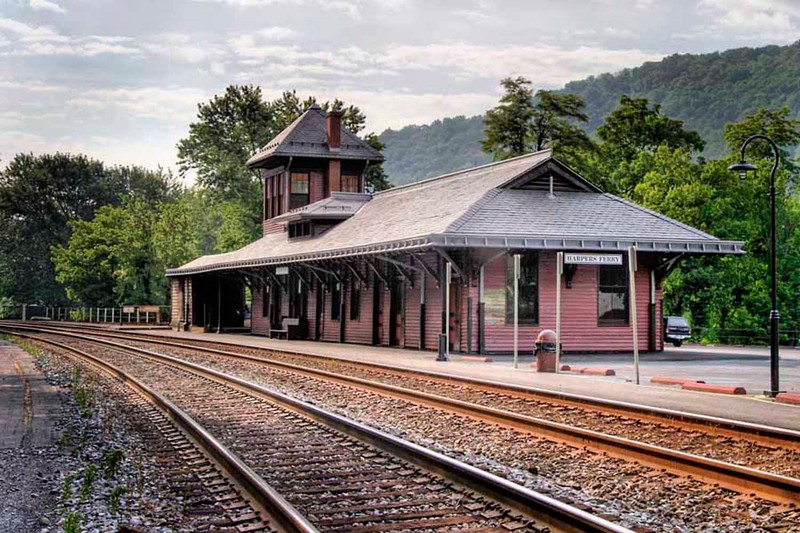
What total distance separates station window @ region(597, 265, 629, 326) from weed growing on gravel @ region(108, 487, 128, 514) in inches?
826

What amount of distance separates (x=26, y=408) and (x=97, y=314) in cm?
5368

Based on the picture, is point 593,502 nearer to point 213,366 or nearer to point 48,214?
point 213,366

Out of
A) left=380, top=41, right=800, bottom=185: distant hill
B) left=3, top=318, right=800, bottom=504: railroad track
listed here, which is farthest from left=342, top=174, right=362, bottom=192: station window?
left=380, top=41, right=800, bottom=185: distant hill

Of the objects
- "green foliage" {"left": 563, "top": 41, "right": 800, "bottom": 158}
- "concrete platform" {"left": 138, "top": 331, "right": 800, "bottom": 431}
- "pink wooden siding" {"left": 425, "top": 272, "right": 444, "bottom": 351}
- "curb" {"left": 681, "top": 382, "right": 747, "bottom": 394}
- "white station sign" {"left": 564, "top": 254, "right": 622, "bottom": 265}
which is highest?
"green foliage" {"left": 563, "top": 41, "right": 800, "bottom": 158}

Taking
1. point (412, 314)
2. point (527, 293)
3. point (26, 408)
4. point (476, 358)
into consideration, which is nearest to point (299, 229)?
point (412, 314)

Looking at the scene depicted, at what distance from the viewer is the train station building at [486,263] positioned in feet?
86.4

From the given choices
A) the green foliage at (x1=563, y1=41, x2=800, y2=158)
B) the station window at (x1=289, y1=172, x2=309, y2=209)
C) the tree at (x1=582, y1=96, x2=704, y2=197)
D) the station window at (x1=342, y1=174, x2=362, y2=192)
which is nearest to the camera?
the station window at (x1=289, y1=172, x2=309, y2=209)

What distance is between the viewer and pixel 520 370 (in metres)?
21.2

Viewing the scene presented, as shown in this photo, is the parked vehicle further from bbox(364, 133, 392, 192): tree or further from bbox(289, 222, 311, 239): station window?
bbox(364, 133, 392, 192): tree

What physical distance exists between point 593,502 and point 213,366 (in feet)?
53.1

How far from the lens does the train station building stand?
26344mm

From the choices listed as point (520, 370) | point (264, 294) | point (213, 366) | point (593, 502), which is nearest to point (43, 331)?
point (264, 294)

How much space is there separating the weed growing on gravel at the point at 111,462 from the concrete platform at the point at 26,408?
4.67 ft

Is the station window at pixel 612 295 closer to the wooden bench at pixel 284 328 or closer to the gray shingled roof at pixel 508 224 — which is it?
the gray shingled roof at pixel 508 224
